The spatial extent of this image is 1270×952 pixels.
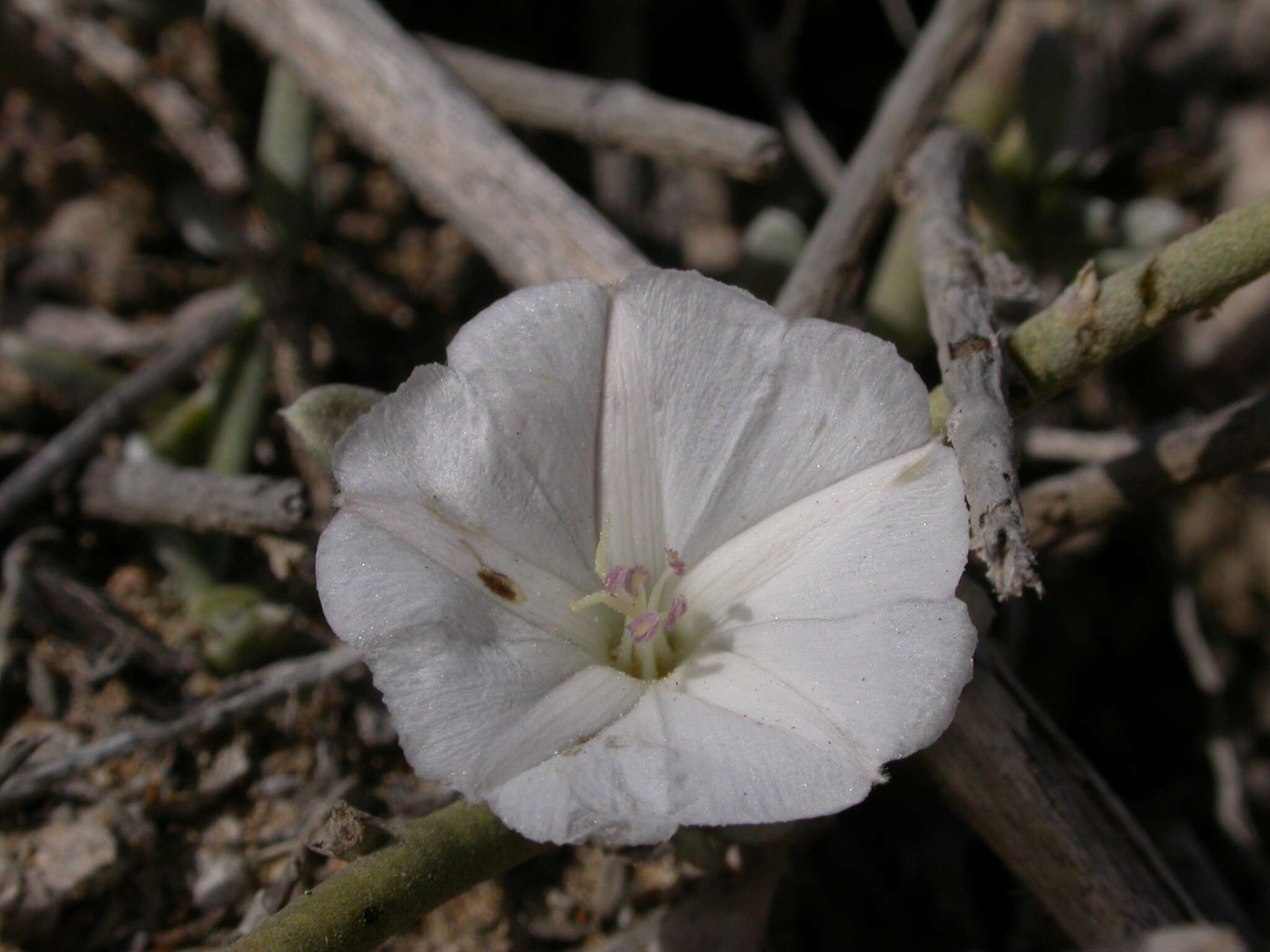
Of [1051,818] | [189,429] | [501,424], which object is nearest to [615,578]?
[501,424]

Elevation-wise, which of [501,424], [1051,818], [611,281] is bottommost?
[1051,818]

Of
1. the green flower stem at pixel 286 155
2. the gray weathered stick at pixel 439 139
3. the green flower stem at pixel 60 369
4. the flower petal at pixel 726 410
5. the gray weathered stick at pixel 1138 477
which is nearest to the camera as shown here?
the flower petal at pixel 726 410

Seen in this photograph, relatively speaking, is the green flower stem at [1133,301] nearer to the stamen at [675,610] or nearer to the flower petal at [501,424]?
the stamen at [675,610]

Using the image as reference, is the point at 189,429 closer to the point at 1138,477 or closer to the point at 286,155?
the point at 286,155

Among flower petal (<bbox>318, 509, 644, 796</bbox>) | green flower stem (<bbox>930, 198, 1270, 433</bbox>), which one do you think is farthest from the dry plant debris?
flower petal (<bbox>318, 509, 644, 796</bbox>)

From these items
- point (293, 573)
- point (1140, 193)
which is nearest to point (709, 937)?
point (293, 573)

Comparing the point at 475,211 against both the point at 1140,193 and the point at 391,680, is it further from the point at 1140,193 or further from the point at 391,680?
the point at 1140,193

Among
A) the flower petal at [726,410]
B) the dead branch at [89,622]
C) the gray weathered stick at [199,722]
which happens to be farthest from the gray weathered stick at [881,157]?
the dead branch at [89,622]
